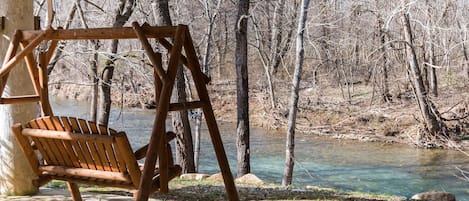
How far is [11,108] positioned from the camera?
4578mm

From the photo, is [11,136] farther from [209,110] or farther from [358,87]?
[358,87]

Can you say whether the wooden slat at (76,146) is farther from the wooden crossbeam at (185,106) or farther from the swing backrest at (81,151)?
the wooden crossbeam at (185,106)

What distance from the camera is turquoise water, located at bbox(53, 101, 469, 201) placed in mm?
11094

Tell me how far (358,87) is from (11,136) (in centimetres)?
1723

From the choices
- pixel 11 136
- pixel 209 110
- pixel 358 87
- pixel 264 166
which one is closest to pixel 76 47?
pixel 264 166

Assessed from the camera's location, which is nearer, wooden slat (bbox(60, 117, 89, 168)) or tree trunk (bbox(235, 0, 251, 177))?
wooden slat (bbox(60, 117, 89, 168))

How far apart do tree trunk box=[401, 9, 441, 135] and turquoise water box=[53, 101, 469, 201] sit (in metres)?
0.92

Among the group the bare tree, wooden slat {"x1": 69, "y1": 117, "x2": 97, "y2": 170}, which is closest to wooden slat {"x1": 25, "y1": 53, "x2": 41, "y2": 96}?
wooden slat {"x1": 69, "y1": 117, "x2": 97, "y2": 170}

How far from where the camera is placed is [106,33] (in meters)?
3.40

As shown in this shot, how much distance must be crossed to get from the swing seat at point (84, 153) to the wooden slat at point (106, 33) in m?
0.59

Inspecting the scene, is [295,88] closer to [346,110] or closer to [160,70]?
[160,70]

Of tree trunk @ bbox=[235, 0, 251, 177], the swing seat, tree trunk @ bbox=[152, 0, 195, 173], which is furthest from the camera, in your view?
tree trunk @ bbox=[235, 0, 251, 177]

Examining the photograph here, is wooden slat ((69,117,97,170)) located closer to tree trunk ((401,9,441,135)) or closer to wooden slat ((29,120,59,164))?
wooden slat ((29,120,59,164))

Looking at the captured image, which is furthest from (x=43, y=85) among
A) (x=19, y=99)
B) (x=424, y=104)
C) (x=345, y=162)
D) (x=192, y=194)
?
(x=424, y=104)
